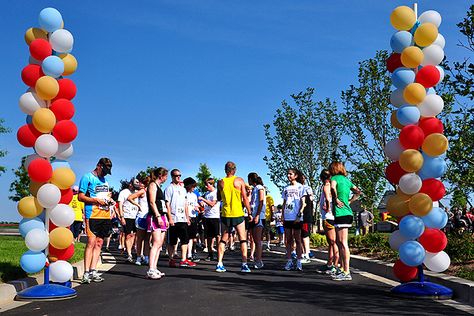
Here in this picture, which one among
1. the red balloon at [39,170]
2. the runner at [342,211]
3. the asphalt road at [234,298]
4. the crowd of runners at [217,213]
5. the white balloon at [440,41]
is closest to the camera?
the asphalt road at [234,298]

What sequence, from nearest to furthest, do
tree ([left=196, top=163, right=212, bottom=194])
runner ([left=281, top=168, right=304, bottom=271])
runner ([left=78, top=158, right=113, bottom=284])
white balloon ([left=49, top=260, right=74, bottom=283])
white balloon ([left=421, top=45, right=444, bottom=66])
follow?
white balloon ([left=49, top=260, right=74, bottom=283]) → white balloon ([left=421, top=45, right=444, bottom=66]) → runner ([left=78, top=158, right=113, bottom=284]) → runner ([left=281, top=168, right=304, bottom=271]) → tree ([left=196, top=163, right=212, bottom=194])

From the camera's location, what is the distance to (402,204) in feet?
A: 27.5

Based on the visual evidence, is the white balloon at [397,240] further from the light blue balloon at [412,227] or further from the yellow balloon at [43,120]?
the yellow balloon at [43,120]

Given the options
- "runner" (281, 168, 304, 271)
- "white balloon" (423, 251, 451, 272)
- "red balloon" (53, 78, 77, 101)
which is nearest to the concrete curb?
"white balloon" (423, 251, 451, 272)

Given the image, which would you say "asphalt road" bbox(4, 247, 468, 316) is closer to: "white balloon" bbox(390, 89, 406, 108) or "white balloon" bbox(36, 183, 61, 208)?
"white balloon" bbox(36, 183, 61, 208)

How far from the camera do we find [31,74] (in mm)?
8180

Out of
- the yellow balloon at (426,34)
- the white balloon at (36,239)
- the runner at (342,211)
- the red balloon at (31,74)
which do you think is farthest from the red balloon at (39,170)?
the yellow balloon at (426,34)

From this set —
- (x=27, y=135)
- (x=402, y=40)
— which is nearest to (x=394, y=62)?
(x=402, y=40)

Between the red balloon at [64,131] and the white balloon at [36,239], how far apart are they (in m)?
1.32

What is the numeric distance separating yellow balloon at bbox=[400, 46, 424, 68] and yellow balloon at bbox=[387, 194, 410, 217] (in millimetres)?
1925

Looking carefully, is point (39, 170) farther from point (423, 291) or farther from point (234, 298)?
point (423, 291)

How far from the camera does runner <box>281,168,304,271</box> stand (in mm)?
12070

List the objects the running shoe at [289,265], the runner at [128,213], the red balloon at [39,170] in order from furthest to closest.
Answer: the runner at [128,213] < the running shoe at [289,265] < the red balloon at [39,170]

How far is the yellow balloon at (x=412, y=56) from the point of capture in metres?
8.39
